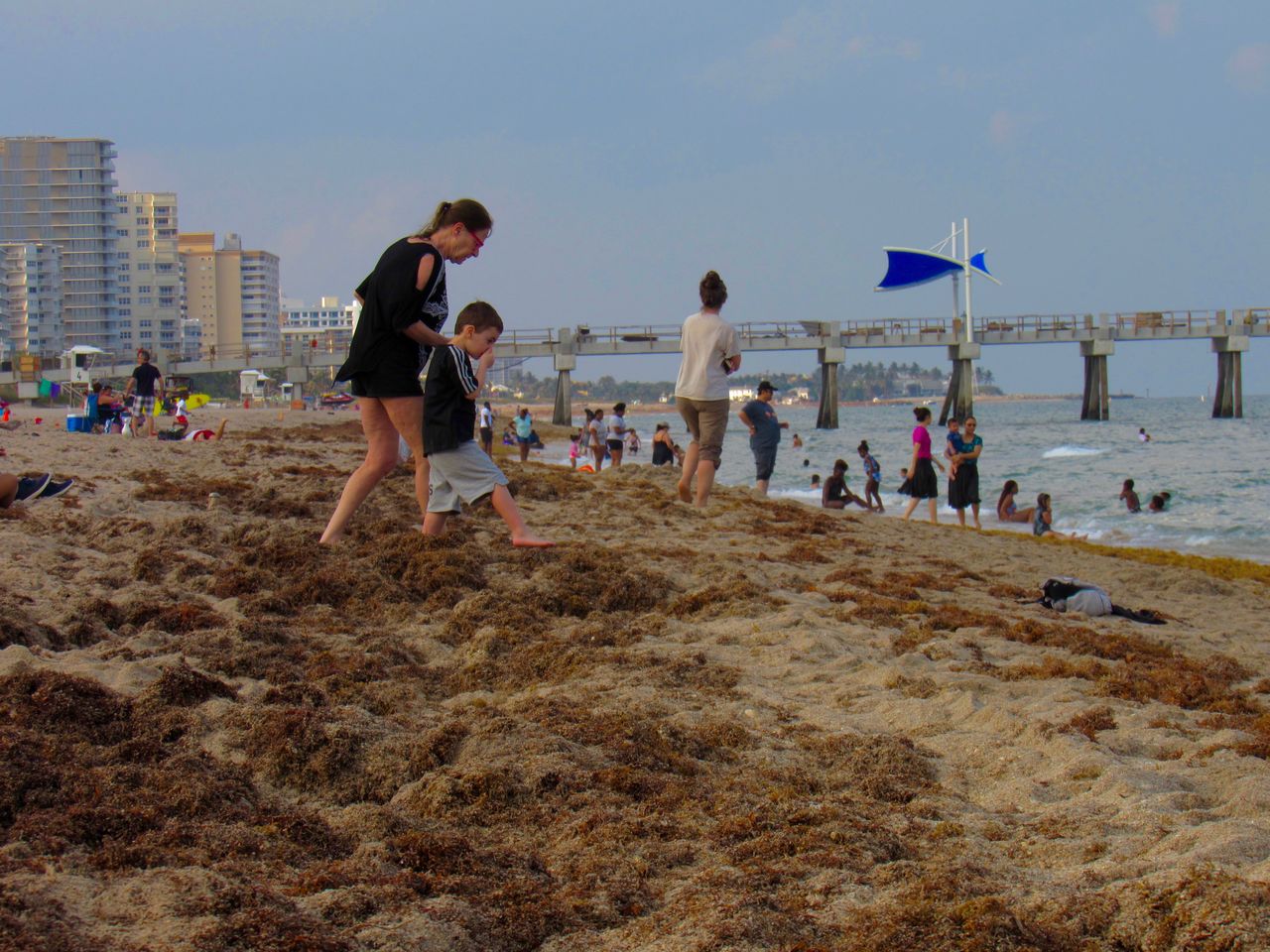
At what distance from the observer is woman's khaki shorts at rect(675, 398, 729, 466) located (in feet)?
25.9

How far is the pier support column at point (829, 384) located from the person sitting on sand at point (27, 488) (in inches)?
1876

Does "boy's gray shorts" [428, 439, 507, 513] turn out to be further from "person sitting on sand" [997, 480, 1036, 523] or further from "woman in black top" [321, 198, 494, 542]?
"person sitting on sand" [997, 480, 1036, 523]

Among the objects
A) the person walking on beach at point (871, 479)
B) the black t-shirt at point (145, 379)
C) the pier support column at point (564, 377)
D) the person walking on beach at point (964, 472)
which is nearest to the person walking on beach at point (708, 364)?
the person walking on beach at point (964, 472)

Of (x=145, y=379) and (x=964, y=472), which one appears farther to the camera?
(x=145, y=379)

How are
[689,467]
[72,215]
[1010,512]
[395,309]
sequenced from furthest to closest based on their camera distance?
[72,215], [1010,512], [689,467], [395,309]

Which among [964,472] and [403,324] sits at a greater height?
[403,324]

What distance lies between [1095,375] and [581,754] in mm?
59345

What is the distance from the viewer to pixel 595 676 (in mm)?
4074

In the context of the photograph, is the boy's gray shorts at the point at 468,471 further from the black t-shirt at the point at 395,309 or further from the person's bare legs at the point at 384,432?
the black t-shirt at the point at 395,309

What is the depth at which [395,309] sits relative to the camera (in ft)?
16.8

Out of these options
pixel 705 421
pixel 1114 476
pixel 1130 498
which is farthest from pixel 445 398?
pixel 1114 476

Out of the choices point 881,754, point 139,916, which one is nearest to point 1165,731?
point 881,754

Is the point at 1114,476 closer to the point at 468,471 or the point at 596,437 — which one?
the point at 596,437

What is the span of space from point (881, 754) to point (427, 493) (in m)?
3.41
